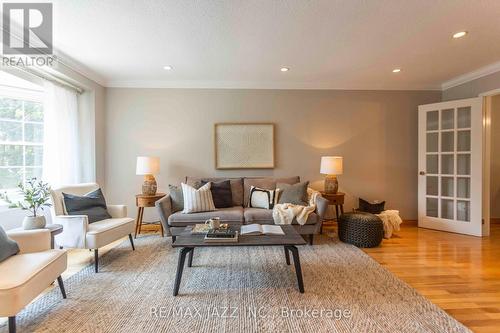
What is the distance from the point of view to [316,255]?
3.01 m

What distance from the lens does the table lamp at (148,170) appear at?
3.81 m

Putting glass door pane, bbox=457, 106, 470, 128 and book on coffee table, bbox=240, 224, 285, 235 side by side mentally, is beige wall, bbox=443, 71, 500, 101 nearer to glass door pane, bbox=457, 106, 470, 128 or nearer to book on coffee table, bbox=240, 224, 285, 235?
glass door pane, bbox=457, 106, 470, 128

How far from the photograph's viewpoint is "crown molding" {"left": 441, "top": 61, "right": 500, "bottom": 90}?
140 inches

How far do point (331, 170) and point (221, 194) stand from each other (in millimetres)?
1716

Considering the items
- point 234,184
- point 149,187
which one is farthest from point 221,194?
point 149,187

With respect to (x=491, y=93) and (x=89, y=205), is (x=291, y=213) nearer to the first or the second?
(x=89, y=205)

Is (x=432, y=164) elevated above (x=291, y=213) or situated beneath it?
elevated above

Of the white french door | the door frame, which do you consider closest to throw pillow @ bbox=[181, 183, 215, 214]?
the white french door

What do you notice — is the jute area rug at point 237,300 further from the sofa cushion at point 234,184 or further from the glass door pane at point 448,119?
the glass door pane at point 448,119

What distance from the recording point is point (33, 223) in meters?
2.28

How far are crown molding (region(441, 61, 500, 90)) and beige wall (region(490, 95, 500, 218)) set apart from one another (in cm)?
97

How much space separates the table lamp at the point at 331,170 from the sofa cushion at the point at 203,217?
1481 millimetres

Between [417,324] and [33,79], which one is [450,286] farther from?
[33,79]

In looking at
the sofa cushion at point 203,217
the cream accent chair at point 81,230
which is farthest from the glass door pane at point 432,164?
the cream accent chair at point 81,230
